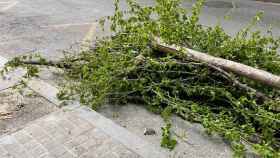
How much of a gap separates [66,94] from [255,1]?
869 cm

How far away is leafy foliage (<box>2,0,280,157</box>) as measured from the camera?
319 cm

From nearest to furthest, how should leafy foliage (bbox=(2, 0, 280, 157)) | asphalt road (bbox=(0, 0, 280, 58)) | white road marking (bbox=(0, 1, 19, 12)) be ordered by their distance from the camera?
leafy foliage (bbox=(2, 0, 280, 157)), asphalt road (bbox=(0, 0, 280, 58)), white road marking (bbox=(0, 1, 19, 12))

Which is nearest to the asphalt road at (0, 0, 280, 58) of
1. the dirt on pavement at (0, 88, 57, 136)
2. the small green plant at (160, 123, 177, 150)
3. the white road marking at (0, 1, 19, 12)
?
the white road marking at (0, 1, 19, 12)

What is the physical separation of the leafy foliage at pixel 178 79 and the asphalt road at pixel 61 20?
1448mm

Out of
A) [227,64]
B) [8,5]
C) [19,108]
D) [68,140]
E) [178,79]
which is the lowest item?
[68,140]

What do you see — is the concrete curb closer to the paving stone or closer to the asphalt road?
the paving stone

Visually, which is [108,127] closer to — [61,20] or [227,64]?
[227,64]

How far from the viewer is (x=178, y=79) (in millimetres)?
3727

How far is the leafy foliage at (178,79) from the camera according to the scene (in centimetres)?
319

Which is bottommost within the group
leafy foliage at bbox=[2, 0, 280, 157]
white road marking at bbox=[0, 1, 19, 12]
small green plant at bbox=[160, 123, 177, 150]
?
small green plant at bbox=[160, 123, 177, 150]

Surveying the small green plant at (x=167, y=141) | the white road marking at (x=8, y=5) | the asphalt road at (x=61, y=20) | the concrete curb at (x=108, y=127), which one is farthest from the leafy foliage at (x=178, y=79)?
the white road marking at (x=8, y=5)

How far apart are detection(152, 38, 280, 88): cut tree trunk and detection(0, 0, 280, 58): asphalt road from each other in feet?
6.21

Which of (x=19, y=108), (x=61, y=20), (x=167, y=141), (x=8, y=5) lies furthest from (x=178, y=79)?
(x=8, y=5)

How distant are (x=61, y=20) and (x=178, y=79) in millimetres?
4844
